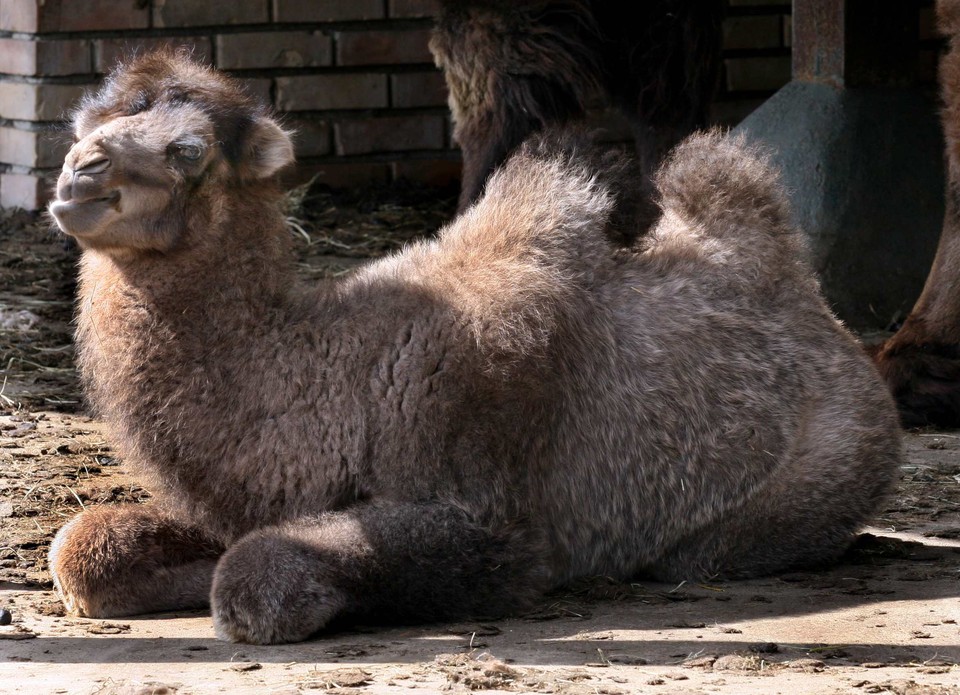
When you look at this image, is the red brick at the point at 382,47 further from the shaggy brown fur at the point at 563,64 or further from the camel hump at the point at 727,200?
the camel hump at the point at 727,200

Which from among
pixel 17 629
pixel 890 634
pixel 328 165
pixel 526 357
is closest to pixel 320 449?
pixel 526 357

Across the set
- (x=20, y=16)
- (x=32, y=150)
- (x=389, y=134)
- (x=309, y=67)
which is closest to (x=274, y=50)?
(x=309, y=67)

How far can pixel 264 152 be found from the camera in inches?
145

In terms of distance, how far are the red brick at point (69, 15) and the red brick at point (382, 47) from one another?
126cm

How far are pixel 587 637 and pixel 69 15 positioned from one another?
6.26 metres

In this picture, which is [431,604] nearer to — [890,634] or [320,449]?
[320,449]

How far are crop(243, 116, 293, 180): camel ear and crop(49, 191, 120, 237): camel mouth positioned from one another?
14.7 inches

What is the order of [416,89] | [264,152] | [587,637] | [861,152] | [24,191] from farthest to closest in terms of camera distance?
[416,89] → [24,191] → [861,152] → [264,152] → [587,637]

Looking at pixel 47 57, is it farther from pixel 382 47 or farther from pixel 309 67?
pixel 382 47

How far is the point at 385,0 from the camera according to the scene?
9203 mm

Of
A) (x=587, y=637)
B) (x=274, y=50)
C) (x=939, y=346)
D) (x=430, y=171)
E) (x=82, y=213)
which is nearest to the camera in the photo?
(x=587, y=637)

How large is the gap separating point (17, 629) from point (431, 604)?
3.11ft

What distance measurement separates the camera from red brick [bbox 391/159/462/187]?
31.1 ft

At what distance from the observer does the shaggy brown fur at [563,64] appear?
21.6ft
